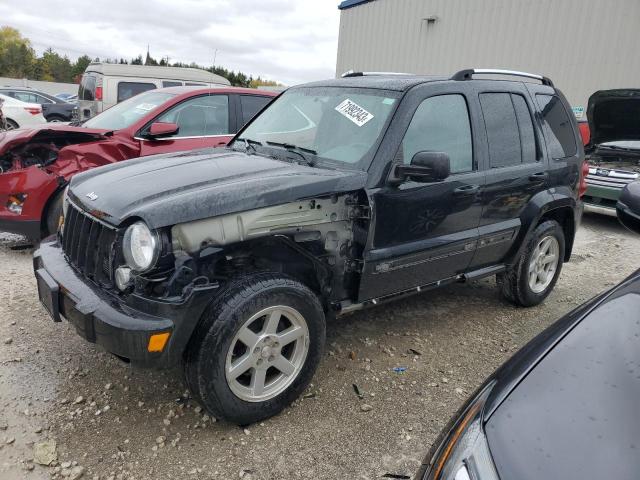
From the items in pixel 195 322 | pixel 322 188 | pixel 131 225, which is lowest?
pixel 195 322

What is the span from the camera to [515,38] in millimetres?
12625

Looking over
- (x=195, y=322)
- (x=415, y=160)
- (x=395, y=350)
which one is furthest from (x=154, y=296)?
(x=395, y=350)

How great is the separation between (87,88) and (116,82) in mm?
763

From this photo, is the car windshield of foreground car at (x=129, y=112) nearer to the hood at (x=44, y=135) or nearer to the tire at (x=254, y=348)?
the hood at (x=44, y=135)

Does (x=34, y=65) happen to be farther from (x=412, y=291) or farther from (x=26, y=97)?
(x=412, y=291)

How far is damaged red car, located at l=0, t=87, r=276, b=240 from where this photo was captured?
15.9 ft

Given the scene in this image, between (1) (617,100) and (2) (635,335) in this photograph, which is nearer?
(2) (635,335)

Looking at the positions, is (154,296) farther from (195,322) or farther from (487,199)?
(487,199)

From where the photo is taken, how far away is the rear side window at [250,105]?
6.17 m

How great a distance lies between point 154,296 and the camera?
240cm

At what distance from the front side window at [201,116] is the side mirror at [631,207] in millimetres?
4351

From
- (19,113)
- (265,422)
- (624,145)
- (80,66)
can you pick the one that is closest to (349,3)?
(19,113)

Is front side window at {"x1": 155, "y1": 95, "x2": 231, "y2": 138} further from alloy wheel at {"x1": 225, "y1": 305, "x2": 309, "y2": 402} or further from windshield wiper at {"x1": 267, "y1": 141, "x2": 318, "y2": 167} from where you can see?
alloy wheel at {"x1": 225, "y1": 305, "x2": 309, "y2": 402}

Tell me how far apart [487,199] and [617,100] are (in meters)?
5.31
